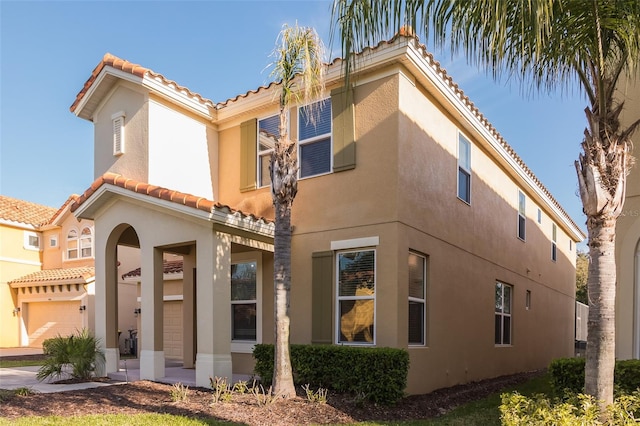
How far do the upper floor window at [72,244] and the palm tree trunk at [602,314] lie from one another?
78.2 ft

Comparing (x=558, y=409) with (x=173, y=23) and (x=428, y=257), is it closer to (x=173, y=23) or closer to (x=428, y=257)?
(x=428, y=257)

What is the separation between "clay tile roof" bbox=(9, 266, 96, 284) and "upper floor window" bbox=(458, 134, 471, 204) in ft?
52.1

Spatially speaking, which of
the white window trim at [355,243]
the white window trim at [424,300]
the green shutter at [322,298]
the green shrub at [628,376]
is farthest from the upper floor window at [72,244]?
the green shrub at [628,376]

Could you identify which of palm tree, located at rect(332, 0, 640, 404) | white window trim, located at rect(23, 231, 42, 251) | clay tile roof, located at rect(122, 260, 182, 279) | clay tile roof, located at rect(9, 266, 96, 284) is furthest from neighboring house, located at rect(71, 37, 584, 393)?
white window trim, located at rect(23, 231, 42, 251)

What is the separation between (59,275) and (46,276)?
4.20ft

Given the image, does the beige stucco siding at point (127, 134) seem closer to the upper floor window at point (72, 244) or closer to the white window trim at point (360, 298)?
the white window trim at point (360, 298)

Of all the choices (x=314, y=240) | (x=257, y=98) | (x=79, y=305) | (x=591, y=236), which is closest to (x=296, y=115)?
(x=257, y=98)

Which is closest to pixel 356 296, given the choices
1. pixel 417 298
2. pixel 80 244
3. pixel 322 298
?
pixel 322 298

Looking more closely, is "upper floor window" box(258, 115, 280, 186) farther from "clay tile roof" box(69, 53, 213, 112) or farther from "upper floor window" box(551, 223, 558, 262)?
"upper floor window" box(551, 223, 558, 262)

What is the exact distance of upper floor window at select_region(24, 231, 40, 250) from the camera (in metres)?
25.4

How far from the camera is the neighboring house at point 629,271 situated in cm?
763

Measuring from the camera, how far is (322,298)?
1039 cm

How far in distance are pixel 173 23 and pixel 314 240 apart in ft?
20.1

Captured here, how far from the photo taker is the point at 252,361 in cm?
1157
